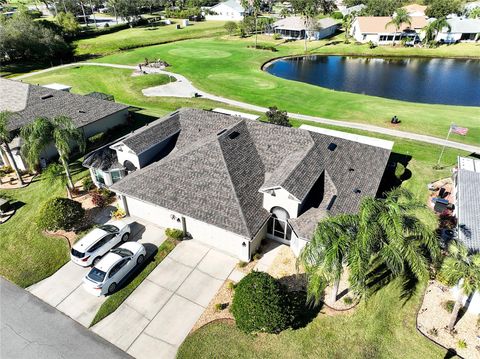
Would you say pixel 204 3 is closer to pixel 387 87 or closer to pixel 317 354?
pixel 387 87

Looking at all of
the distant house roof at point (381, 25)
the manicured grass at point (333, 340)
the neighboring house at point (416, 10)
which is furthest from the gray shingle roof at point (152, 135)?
the neighboring house at point (416, 10)

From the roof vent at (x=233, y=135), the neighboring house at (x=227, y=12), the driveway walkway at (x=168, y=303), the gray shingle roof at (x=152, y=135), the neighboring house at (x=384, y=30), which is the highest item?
the neighboring house at (x=227, y=12)

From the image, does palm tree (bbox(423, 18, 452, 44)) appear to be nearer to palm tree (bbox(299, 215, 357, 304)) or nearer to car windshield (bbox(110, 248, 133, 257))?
palm tree (bbox(299, 215, 357, 304))

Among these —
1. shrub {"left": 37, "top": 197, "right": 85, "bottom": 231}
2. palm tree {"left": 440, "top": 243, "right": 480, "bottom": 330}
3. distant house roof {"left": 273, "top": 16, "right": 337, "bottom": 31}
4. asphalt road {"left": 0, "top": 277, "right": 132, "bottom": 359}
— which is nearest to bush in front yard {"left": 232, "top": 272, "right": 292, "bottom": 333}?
asphalt road {"left": 0, "top": 277, "right": 132, "bottom": 359}

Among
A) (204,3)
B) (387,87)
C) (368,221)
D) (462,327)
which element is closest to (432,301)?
(462,327)

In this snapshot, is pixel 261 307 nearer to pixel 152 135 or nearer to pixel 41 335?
pixel 41 335

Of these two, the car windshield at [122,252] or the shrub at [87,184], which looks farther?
the shrub at [87,184]

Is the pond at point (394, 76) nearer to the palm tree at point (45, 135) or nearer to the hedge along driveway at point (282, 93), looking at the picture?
the hedge along driveway at point (282, 93)
